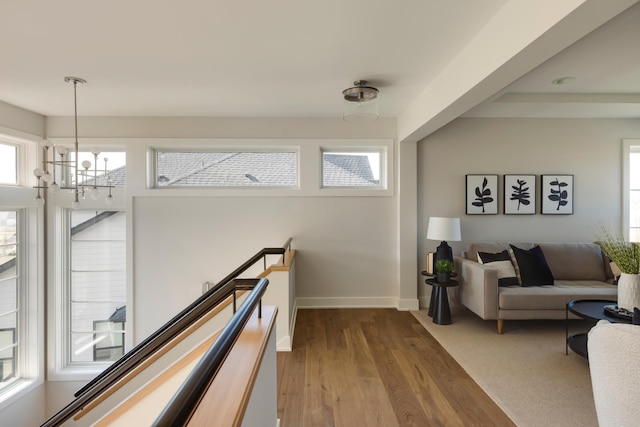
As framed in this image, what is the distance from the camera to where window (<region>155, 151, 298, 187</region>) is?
425 centimetres

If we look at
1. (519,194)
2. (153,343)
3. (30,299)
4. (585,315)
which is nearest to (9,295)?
(30,299)

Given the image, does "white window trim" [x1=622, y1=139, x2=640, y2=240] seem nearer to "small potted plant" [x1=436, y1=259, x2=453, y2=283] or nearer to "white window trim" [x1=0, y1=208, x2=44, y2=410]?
"small potted plant" [x1=436, y1=259, x2=453, y2=283]

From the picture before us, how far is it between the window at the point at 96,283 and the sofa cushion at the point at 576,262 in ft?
17.7

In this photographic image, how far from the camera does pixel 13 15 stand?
6.28 feet

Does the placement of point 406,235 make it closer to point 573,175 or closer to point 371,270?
point 371,270

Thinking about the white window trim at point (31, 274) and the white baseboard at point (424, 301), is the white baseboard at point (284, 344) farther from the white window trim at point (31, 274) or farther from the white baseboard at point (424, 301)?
the white window trim at point (31, 274)

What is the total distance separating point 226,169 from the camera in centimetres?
429

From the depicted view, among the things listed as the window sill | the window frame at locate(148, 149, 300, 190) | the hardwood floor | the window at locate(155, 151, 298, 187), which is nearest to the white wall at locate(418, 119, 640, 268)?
the hardwood floor

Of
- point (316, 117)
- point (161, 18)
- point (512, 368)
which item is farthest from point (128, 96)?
point (512, 368)

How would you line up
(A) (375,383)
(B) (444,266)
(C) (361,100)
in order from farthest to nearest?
(B) (444,266) < (C) (361,100) < (A) (375,383)

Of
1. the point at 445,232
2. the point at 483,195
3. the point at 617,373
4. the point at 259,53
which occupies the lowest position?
the point at 617,373

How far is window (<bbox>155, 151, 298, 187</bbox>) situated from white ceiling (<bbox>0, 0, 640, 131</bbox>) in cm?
75

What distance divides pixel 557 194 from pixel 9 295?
22.5ft

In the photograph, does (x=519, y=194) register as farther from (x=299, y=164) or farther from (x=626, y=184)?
(x=299, y=164)
